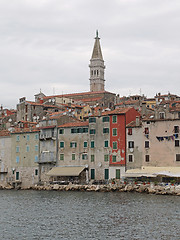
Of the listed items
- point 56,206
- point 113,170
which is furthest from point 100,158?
point 56,206

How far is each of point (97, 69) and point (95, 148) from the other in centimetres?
9008

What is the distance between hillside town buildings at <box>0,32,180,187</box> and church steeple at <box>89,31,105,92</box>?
79.0 metres

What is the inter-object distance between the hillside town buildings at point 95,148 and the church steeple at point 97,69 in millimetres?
79040

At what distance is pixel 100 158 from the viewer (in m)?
67.1

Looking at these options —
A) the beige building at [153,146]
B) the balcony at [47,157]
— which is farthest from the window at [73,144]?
the beige building at [153,146]

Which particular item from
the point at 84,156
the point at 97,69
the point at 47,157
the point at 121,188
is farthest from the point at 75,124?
the point at 97,69

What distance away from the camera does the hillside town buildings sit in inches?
2477

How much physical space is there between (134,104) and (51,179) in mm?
31493

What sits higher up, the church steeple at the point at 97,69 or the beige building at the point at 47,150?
the church steeple at the point at 97,69

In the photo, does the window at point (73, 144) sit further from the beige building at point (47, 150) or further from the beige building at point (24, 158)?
the beige building at point (24, 158)

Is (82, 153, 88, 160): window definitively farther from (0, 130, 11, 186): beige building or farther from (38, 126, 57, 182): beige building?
(0, 130, 11, 186): beige building

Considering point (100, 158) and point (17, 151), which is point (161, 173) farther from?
point (17, 151)

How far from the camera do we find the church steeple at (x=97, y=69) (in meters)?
154

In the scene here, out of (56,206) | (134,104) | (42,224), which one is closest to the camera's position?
(42,224)
